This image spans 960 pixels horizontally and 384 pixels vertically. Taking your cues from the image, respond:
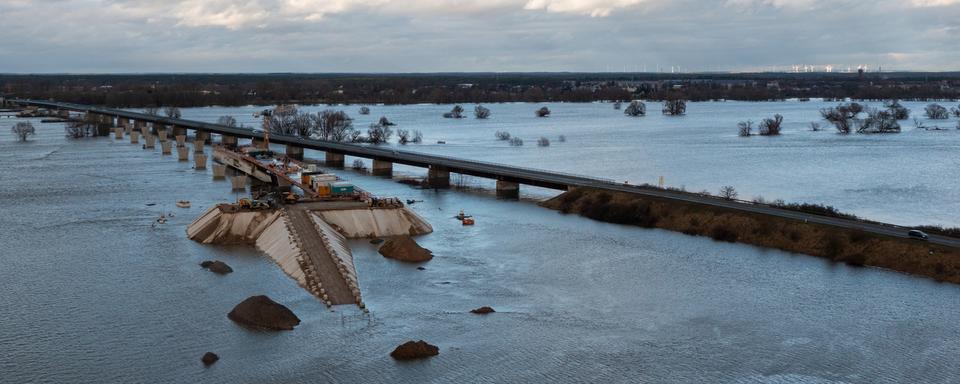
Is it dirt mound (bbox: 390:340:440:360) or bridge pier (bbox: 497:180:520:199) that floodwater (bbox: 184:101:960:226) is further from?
dirt mound (bbox: 390:340:440:360)

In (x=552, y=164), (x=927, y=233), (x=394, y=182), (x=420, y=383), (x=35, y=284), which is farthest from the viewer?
(x=552, y=164)

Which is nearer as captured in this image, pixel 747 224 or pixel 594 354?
pixel 594 354

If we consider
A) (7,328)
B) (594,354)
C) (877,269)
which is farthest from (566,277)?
(7,328)

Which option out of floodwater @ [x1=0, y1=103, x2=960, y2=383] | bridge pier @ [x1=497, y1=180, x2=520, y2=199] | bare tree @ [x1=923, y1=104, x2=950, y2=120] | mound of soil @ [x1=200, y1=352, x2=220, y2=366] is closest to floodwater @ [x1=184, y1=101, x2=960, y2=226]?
bare tree @ [x1=923, y1=104, x2=950, y2=120]

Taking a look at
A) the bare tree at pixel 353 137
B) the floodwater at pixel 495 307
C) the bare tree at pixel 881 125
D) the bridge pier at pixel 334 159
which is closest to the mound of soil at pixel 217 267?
the floodwater at pixel 495 307

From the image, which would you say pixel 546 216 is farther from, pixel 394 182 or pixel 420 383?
pixel 420 383

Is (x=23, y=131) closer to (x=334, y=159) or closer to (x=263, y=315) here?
(x=334, y=159)

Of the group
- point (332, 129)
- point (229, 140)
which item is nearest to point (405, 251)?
point (229, 140)
